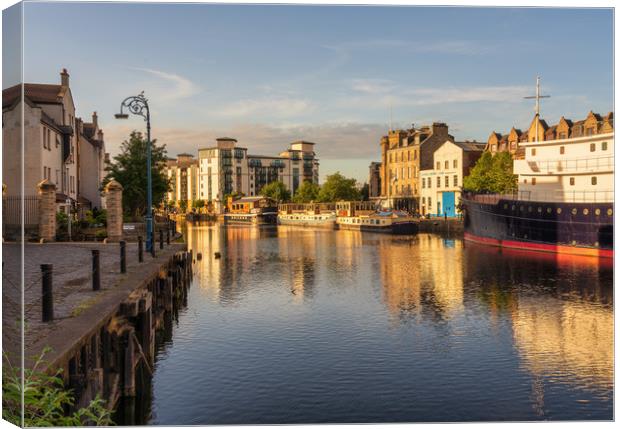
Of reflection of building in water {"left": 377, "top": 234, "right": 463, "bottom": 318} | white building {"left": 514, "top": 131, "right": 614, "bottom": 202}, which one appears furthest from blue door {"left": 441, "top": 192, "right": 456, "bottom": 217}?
white building {"left": 514, "top": 131, "right": 614, "bottom": 202}

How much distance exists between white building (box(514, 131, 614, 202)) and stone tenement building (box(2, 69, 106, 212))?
34.1 metres

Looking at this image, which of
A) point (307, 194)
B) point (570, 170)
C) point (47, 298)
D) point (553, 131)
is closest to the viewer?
point (47, 298)

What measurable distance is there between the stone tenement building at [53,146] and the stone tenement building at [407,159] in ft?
169

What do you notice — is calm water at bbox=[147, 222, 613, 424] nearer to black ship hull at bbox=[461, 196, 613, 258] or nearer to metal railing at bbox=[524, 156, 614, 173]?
black ship hull at bbox=[461, 196, 613, 258]

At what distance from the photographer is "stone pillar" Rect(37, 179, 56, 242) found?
31.8 meters

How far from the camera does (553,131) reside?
75438 millimetres

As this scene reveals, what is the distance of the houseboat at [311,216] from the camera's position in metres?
101

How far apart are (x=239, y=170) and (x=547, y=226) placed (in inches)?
5492

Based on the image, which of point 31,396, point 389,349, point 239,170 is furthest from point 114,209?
point 239,170

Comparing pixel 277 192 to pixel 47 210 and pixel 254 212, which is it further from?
pixel 47 210

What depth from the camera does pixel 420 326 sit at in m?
20.2

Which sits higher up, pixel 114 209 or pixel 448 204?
pixel 448 204

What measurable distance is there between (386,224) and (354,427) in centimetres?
7017

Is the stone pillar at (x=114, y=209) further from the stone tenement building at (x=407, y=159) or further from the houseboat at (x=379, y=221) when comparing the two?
the stone tenement building at (x=407, y=159)
